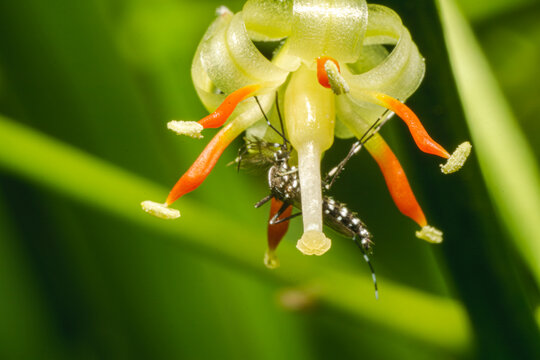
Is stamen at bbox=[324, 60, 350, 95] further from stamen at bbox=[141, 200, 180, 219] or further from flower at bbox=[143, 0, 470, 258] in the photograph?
stamen at bbox=[141, 200, 180, 219]

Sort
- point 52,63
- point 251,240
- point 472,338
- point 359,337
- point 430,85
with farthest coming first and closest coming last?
point 359,337
point 52,63
point 251,240
point 472,338
point 430,85

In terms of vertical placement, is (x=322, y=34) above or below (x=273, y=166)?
above

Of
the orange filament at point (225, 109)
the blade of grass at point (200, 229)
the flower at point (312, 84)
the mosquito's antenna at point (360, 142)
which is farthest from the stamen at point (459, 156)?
the blade of grass at point (200, 229)

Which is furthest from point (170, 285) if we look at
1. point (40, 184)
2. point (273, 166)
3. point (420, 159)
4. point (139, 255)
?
point (420, 159)

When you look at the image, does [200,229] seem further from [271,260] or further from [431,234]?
[431,234]

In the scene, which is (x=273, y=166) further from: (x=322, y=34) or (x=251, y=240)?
(x=251, y=240)
